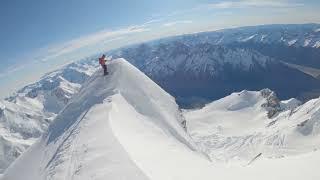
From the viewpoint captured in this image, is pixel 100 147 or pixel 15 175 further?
pixel 15 175

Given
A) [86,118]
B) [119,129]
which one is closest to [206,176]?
[119,129]

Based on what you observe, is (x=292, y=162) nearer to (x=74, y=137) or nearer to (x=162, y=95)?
(x=74, y=137)

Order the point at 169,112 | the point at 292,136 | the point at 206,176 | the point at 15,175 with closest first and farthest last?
the point at 206,176 → the point at 15,175 → the point at 169,112 → the point at 292,136

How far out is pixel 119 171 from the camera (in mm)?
26000

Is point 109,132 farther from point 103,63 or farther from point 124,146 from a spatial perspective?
point 103,63

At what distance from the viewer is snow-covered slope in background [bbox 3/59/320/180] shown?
91.6ft

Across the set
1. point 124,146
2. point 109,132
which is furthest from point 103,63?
point 124,146

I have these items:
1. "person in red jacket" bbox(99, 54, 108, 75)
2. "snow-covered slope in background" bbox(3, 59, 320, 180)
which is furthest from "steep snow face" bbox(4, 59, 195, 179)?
"person in red jacket" bbox(99, 54, 108, 75)

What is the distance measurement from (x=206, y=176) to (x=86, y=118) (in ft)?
64.4

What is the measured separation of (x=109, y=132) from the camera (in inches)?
1405

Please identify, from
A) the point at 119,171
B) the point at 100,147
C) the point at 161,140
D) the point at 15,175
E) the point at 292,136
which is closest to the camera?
the point at 119,171

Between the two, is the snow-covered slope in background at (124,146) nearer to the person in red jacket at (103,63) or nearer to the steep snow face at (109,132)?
the steep snow face at (109,132)

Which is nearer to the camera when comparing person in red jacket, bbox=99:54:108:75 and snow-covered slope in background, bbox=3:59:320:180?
snow-covered slope in background, bbox=3:59:320:180

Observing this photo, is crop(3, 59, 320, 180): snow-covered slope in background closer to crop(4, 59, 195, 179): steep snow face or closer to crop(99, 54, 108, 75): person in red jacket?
crop(4, 59, 195, 179): steep snow face
